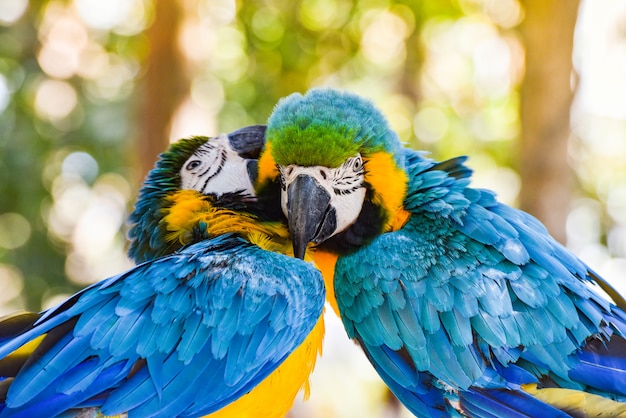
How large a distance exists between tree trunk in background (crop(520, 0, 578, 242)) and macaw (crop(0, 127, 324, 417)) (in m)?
2.57

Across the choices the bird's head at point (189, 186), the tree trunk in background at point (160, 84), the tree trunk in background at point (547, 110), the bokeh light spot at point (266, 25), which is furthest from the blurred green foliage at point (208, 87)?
the bird's head at point (189, 186)

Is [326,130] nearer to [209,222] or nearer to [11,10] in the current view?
[209,222]

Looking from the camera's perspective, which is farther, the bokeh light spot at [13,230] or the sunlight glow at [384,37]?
the bokeh light spot at [13,230]

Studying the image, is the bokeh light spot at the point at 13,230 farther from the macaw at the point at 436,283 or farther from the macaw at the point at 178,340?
the macaw at the point at 436,283

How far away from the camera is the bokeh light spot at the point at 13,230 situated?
23.3 feet

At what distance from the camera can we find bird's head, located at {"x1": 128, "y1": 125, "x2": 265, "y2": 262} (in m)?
2.12

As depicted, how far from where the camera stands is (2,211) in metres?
6.97

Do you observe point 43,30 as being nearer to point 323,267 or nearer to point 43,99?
point 43,99

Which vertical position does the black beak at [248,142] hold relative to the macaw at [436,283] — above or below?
above

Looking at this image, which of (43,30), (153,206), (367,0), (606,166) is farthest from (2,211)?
(606,166)

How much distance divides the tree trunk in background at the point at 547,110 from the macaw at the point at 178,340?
2571mm

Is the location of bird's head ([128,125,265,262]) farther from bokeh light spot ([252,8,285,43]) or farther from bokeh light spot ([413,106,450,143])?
bokeh light spot ([413,106,450,143])

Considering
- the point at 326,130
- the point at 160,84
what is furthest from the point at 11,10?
the point at 326,130

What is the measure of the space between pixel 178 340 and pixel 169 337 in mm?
25
